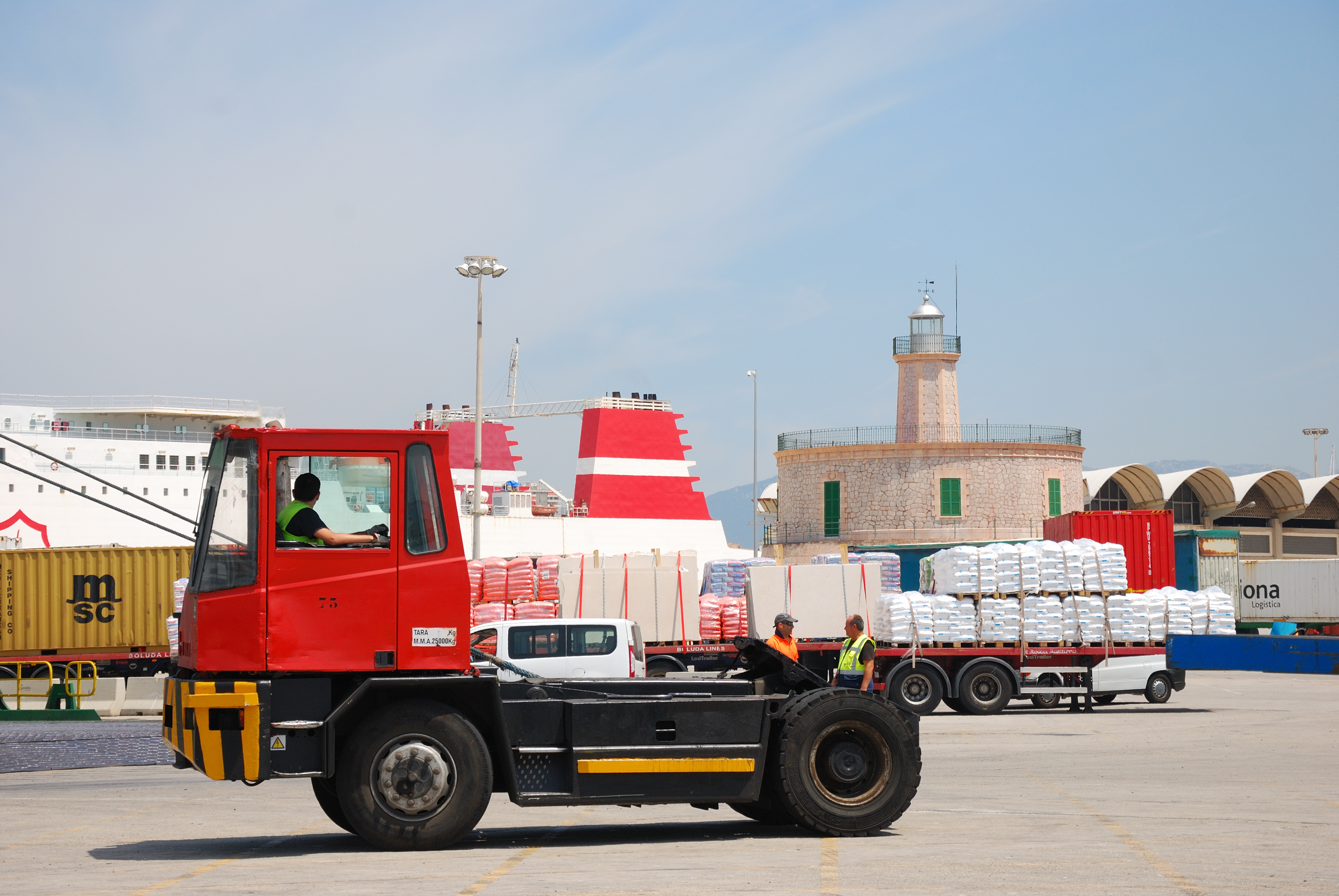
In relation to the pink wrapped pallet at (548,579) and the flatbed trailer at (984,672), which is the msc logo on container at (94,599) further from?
the flatbed trailer at (984,672)

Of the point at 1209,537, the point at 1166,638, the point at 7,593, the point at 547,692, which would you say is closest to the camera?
the point at 547,692

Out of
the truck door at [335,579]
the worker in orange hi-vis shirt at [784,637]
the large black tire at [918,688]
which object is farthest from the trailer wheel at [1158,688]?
the truck door at [335,579]

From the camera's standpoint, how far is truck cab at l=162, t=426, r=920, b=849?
795 centimetres

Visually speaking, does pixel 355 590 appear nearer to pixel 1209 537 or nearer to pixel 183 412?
pixel 1209 537

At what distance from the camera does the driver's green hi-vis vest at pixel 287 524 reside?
8.04 metres

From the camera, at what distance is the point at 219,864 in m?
8.01

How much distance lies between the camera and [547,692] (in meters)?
8.66

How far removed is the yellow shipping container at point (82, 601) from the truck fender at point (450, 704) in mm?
20313

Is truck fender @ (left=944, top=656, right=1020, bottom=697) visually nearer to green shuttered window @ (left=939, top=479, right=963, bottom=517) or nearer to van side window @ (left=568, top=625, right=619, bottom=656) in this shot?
van side window @ (left=568, top=625, right=619, bottom=656)

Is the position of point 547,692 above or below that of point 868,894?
above

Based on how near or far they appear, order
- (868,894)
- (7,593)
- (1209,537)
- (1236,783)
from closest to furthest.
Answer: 1. (868,894)
2. (1236,783)
3. (7,593)
4. (1209,537)

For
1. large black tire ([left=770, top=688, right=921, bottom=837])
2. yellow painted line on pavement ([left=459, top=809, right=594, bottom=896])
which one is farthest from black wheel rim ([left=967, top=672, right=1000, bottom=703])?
large black tire ([left=770, top=688, right=921, bottom=837])

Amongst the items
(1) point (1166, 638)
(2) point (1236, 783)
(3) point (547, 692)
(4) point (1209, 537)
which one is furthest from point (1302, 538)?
(3) point (547, 692)

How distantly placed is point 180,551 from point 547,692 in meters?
20.9
